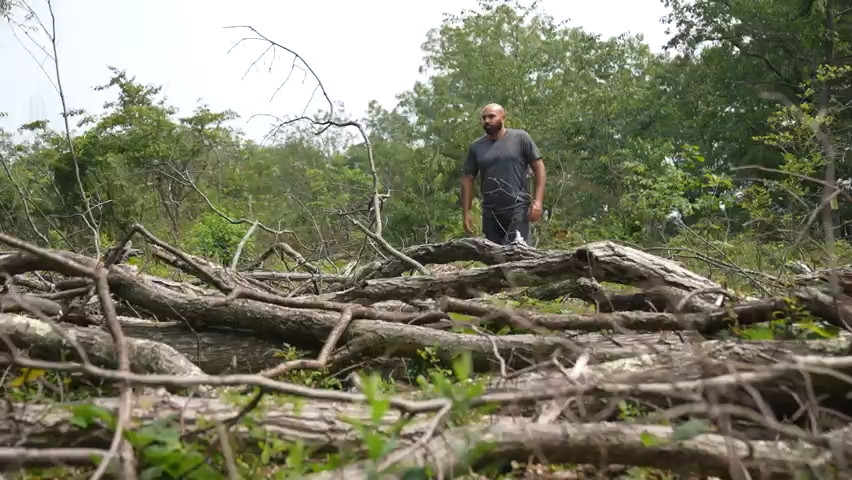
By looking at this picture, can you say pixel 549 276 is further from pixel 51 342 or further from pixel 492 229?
pixel 51 342

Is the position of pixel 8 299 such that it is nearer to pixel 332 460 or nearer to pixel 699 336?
pixel 332 460

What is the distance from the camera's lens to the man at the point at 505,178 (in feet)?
17.4

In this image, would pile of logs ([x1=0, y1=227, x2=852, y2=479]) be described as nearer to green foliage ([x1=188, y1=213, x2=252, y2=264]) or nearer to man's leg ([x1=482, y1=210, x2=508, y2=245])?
man's leg ([x1=482, y1=210, x2=508, y2=245])

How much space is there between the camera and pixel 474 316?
3207mm

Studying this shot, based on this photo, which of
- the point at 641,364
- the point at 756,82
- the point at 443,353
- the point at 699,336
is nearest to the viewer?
the point at 641,364

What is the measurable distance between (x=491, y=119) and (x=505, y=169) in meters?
0.40

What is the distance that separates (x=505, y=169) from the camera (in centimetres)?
537

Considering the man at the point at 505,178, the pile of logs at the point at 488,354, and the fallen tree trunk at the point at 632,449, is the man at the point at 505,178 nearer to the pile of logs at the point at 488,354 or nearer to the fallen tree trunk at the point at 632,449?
the pile of logs at the point at 488,354

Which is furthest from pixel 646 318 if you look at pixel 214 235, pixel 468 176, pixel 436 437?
pixel 214 235

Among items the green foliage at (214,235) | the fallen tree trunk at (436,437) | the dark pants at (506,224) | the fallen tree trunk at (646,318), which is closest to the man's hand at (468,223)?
the dark pants at (506,224)

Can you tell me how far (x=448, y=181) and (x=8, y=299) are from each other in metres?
24.6

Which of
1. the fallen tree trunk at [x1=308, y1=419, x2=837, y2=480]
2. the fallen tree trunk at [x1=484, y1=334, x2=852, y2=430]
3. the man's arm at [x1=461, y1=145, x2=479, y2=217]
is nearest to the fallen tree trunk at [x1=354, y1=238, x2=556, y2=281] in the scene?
the man's arm at [x1=461, y1=145, x2=479, y2=217]

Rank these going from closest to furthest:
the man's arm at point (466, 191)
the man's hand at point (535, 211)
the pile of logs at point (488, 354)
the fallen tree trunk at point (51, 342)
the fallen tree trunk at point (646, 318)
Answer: the pile of logs at point (488, 354), the fallen tree trunk at point (646, 318), the fallen tree trunk at point (51, 342), the man's hand at point (535, 211), the man's arm at point (466, 191)

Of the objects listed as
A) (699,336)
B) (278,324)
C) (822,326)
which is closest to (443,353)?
(278,324)
